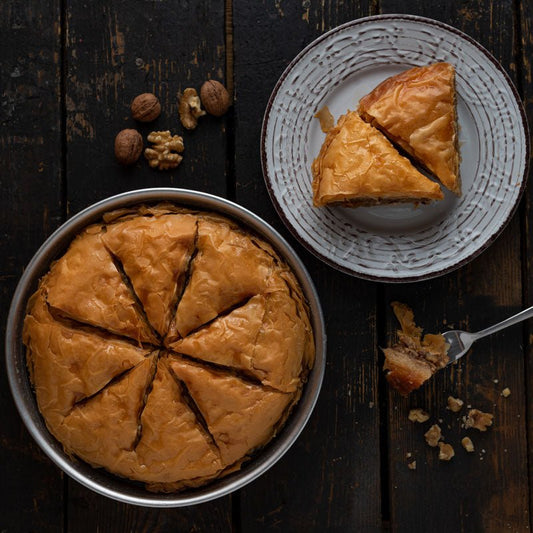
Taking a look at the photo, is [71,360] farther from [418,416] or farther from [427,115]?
[427,115]

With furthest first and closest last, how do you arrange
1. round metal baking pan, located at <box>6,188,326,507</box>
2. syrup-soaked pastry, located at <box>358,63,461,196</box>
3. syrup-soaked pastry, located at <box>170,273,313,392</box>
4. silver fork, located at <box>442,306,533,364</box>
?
silver fork, located at <box>442,306,533,364</box>
syrup-soaked pastry, located at <box>358,63,461,196</box>
round metal baking pan, located at <box>6,188,326,507</box>
syrup-soaked pastry, located at <box>170,273,313,392</box>

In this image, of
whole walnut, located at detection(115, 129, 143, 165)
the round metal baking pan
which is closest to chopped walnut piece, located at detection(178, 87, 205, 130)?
whole walnut, located at detection(115, 129, 143, 165)

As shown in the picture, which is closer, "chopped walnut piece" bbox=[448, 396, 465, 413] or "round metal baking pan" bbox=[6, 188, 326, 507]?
"round metal baking pan" bbox=[6, 188, 326, 507]

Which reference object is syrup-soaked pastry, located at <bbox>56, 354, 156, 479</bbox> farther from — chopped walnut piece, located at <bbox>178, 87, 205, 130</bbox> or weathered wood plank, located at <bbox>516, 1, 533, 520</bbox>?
weathered wood plank, located at <bbox>516, 1, 533, 520</bbox>

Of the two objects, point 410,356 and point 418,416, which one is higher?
point 410,356

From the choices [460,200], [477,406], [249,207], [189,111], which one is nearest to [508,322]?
[477,406]

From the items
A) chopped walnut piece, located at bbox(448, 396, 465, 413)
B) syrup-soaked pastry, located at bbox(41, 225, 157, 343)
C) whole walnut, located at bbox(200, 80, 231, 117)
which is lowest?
chopped walnut piece, located at bbox(448, 396, 465, 413)

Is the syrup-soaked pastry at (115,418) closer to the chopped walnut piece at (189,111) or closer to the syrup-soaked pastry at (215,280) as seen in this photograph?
the syrup-soaked pastry at (215,280)
